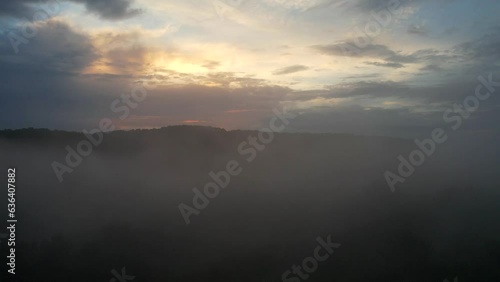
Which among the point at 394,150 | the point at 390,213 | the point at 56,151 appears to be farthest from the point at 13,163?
the point at 394,150

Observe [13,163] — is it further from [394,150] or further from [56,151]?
[394,150]

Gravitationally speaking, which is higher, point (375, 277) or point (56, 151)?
point (56, 151)

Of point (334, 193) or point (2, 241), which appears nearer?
point (2, 241)

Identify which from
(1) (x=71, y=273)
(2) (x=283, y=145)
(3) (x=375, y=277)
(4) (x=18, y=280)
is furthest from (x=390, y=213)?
(4) (x=18, y=280)

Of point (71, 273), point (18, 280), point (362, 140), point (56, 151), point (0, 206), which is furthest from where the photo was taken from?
point (362, 140)

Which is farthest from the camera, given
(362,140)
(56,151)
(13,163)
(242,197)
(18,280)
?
(362,140)

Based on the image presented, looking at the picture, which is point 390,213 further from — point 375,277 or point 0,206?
point 0,206

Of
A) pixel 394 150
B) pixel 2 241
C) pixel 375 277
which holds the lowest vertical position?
pixel 375 277

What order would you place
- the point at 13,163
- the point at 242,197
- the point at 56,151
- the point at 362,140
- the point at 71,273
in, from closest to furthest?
the point at 71,273 < the point at 13,163 < the point at 56,151 < the point at 242,197 < the point at 362,140

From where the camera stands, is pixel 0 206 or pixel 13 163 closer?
pixel 0 206
